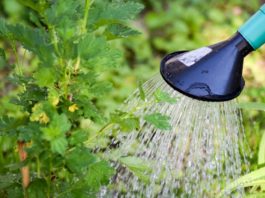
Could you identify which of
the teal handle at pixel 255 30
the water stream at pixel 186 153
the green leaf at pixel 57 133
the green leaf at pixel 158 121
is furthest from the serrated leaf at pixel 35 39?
the water stream at pixel 186 153

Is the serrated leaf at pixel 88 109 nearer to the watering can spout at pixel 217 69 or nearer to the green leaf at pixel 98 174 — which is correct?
the green leaf at pixel 98 174

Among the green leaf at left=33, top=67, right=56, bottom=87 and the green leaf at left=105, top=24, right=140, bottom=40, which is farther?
the green leaf at left=105, top=24, right=140, bottom=40

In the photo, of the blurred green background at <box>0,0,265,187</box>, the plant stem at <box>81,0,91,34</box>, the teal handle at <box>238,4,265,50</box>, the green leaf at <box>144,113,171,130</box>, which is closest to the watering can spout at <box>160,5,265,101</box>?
the teal handle at <box>238,4,265,50</box>

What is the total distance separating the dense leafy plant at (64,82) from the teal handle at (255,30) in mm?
248

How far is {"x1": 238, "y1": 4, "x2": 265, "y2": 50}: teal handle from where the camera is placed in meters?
1.22

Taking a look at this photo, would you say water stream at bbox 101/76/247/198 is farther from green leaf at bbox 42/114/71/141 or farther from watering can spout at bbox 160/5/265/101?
green leaf at bbox 42/114/71/141

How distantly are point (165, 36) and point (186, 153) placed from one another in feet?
4.61

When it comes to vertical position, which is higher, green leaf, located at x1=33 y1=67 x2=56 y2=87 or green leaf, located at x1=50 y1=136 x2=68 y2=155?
green leaf, located at x1=33 y1=67 x2=56 y2=87

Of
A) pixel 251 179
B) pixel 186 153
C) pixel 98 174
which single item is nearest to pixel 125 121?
pixel 98 174

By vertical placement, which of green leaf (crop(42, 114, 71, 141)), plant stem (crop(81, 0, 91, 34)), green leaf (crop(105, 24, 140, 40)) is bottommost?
green leaf (crop(42, 114, 71, 141))

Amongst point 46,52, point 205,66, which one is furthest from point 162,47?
point 46,52

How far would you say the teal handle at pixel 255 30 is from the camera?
4.02ft

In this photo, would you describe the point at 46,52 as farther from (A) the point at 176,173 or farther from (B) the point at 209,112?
(A) the point at 176,173

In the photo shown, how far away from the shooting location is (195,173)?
188cm
